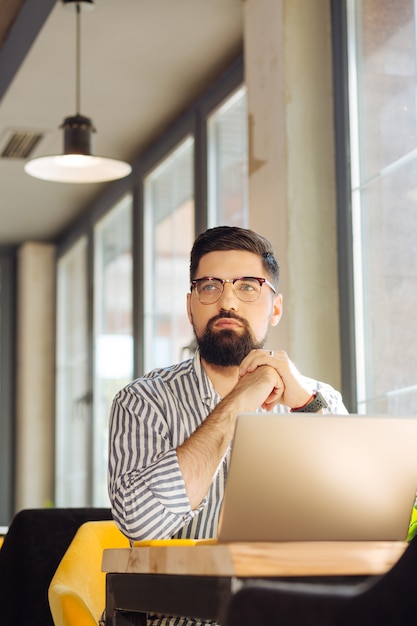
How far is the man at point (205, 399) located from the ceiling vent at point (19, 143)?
380 cm

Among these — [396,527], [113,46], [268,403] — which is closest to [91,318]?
[113,46]

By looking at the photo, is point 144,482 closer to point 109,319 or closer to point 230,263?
point 230,263

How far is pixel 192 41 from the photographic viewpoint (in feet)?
15.6

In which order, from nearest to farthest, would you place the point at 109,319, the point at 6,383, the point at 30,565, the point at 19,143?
the point at 30,565 < the point at 19,143 < the point at 109,319 < the point at 6,383

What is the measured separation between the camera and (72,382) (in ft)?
26.3

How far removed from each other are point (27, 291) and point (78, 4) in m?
4.27

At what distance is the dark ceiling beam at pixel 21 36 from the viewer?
4.65 meters

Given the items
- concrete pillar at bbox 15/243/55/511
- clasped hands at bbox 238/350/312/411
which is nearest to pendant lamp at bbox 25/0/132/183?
clasped hands at bbox 238/350/312/411

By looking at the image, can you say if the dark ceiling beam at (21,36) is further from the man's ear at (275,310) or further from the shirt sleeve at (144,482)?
the shirt sleeve at (144,482)

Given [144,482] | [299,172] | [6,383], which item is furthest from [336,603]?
[6,383]

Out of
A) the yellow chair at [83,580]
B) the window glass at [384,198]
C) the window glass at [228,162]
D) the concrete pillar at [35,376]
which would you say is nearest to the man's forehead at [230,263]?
the yellow chair at [83,580]

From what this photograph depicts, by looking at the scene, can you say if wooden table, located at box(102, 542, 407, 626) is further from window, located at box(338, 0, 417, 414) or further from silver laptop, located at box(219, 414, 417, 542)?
window, located at box(338, 0, 417, 414)

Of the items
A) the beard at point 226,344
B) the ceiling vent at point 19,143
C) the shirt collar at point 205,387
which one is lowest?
the shirt collar at point 205,387

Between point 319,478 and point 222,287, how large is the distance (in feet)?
2.93
